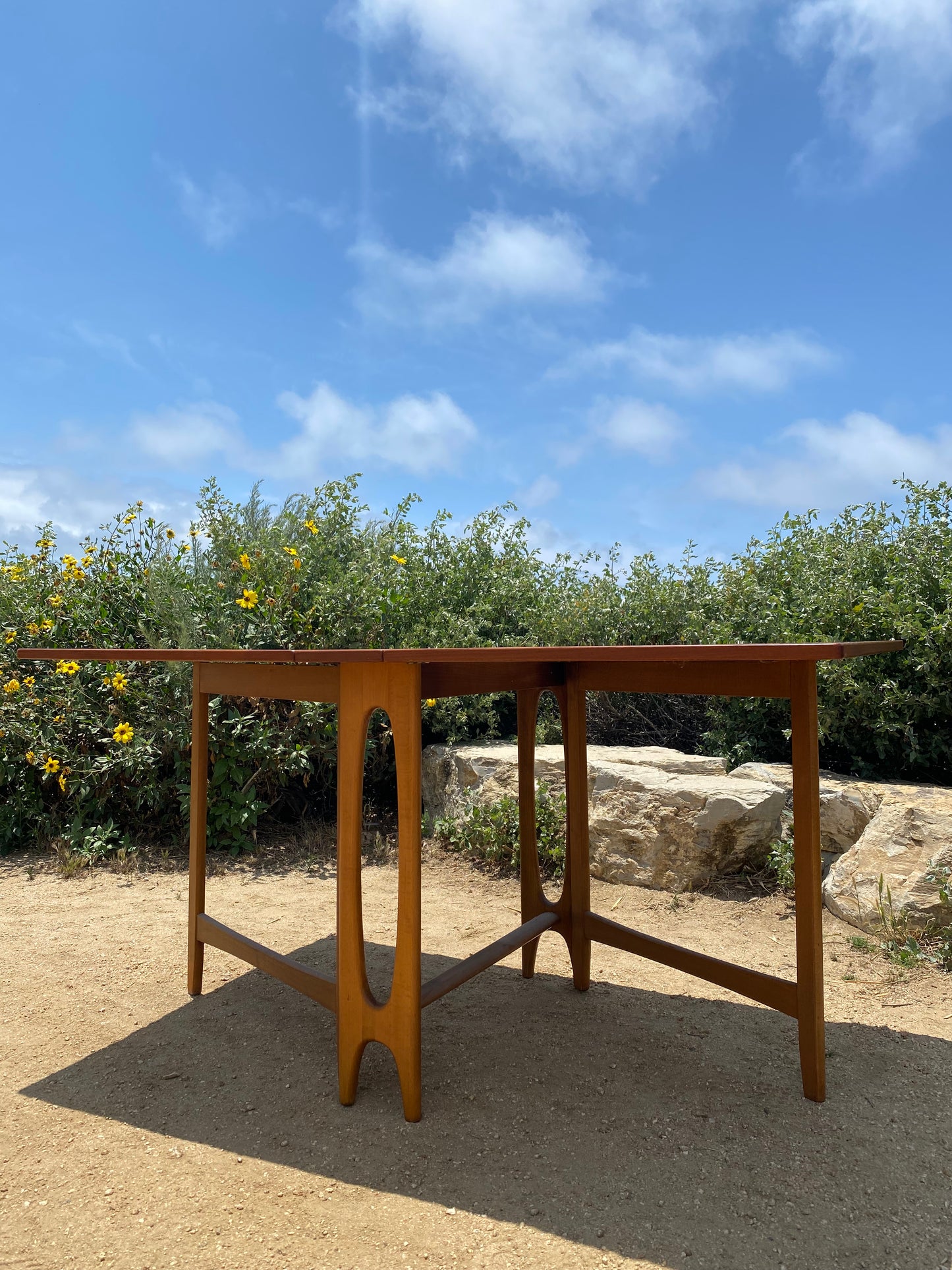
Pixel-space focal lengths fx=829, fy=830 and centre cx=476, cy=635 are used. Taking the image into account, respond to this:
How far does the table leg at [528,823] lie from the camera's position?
2.87m

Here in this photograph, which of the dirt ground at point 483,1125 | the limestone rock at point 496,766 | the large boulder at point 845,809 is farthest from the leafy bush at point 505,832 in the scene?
the large boulder at point 845,809

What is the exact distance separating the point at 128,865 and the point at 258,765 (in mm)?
887

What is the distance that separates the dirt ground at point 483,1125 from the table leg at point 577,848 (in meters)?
0.13

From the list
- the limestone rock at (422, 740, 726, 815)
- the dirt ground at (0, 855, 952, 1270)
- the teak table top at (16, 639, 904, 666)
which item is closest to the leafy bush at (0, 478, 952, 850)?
the limestone rock at (422, 740, 726, 815)

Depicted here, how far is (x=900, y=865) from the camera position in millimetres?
3447

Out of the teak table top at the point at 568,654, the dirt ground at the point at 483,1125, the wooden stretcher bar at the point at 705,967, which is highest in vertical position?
the teak table top at the point at 568,654

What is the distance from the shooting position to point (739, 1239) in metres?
1.71

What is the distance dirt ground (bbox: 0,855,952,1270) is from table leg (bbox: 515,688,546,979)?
133mm

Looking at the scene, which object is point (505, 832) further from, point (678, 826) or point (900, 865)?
point (900, 865)

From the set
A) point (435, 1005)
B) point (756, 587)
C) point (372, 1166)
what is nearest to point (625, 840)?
point (435, 1005)

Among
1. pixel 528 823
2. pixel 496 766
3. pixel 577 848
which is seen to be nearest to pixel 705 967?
pixel 577 848

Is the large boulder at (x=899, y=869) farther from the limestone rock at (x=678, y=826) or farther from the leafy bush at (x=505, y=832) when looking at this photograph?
the leafy bush at (x=505, y=832)

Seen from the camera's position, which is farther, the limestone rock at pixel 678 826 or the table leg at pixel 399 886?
the limestone rock at pixel 678 826

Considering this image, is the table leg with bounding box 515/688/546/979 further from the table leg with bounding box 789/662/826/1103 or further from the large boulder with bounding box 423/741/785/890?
the large boulder with bounding box 423/741/785/890
